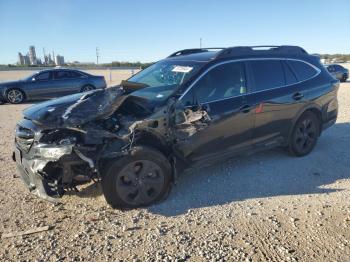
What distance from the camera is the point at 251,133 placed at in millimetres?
5293

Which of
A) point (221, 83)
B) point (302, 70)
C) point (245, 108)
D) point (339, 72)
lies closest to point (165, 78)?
point (221, 83)

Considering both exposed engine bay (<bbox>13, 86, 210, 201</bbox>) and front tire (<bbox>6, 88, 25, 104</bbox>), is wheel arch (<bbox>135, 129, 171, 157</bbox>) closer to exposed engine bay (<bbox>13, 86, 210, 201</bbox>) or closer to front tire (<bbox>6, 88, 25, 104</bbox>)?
exposed engine bay (<bbox>13, 86, 210, 201</bbox>)

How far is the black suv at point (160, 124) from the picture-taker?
13.3 feet

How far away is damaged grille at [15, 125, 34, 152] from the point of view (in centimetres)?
423

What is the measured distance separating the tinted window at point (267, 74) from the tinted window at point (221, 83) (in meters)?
0.27

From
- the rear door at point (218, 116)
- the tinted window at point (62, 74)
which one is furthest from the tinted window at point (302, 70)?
the tinted window at point (62, 74)

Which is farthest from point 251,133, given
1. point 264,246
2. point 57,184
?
point 57,184

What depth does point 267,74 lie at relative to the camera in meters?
5.55

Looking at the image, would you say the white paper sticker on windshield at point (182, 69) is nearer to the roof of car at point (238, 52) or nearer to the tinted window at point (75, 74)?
the roof of car at point (238, 52)

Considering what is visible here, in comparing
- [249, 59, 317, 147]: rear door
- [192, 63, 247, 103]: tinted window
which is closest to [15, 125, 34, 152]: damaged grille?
[192, 63, 247, 103]: tinted window

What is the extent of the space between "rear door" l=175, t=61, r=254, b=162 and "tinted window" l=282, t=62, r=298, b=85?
3.18 feet

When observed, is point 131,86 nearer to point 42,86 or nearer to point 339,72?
point 42,86

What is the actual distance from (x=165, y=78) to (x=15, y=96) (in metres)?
11.5

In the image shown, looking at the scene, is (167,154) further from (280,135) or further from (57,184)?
(280,135)
